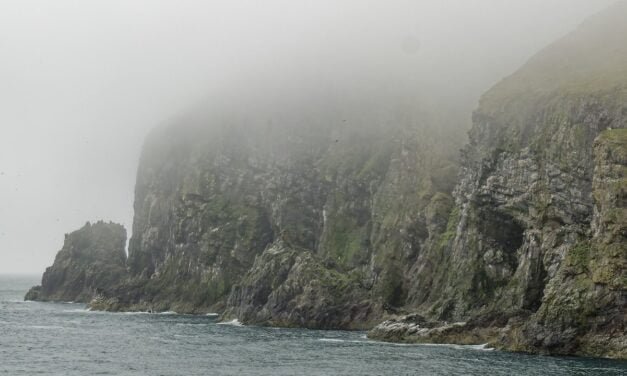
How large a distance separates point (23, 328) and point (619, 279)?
121357 mm

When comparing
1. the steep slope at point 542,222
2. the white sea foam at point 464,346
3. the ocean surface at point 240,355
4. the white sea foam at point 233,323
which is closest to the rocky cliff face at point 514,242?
the steep slope at point 542,222

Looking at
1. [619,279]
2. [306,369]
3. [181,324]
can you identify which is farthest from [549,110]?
[181,324]

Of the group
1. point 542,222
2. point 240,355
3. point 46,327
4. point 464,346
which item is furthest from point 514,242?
point 46,327

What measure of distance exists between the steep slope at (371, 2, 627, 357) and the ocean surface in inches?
291

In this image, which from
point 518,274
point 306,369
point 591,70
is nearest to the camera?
point 306,369

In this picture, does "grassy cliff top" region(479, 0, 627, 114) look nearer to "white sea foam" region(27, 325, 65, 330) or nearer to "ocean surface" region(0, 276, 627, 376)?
"ocean surface" region(0, 276, 627, 376)

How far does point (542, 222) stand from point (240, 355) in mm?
58513

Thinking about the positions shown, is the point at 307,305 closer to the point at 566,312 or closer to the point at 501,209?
the point at 501,209

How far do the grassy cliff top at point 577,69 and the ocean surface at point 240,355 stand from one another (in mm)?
57456

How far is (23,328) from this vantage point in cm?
15538

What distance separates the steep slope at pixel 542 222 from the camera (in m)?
103

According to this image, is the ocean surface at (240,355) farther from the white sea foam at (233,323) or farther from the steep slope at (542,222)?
the white sea foam at (233,323)

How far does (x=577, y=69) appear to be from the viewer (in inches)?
6211

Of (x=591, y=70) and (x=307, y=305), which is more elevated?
(x=591, y=70)
